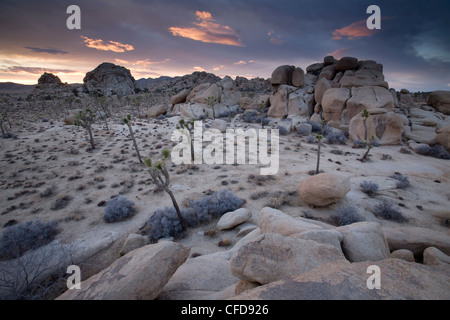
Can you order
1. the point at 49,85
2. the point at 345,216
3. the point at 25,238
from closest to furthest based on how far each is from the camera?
the point at 25,238
the point at 345,216
the point at 49,85

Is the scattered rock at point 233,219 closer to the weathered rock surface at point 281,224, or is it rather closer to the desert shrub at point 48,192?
the weathered rock surface at point 281,224

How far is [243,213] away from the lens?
346 inches

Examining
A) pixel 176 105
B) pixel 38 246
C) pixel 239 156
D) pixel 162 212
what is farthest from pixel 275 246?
pixel 176 105

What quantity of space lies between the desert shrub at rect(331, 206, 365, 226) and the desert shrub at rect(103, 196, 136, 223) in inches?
405

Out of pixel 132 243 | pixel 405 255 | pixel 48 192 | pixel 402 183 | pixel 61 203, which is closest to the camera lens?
pixel 405 255

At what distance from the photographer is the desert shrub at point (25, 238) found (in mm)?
7523

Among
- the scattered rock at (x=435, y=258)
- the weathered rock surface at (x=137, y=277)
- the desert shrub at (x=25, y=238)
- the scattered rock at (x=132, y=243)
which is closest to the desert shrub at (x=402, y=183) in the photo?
the scattered rock at (x=435, y=258)

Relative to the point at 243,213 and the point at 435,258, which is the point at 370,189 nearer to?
the point at 435,258

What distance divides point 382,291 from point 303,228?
2.88m

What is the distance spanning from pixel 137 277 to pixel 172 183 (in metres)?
10.1

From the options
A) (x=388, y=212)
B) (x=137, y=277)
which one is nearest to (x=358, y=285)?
(x=137, y=277)

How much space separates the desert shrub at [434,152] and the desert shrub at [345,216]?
1528cm

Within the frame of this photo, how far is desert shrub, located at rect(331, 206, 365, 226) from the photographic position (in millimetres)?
8266
